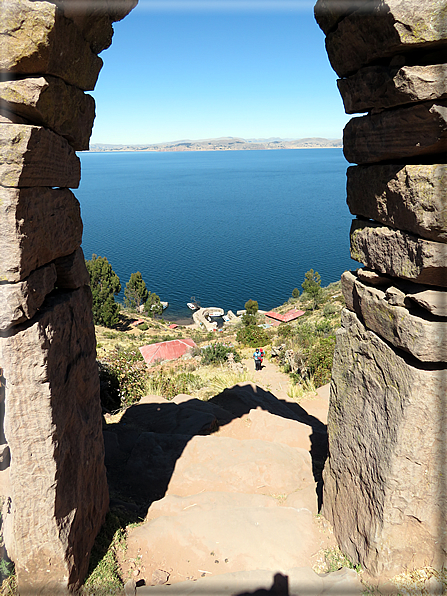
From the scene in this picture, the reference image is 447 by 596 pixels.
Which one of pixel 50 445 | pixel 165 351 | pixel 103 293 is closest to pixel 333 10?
pixel 50 445

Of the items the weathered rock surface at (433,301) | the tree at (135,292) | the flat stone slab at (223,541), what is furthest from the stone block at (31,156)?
the tree at (135,292)

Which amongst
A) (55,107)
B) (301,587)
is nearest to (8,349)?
(55,107)

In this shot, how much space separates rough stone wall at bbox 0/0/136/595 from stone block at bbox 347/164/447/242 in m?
3.09

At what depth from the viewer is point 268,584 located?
4383 millimetres

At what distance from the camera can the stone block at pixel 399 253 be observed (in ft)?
11.5

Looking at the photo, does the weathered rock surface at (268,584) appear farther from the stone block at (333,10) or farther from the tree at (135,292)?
the tree at (135,292)

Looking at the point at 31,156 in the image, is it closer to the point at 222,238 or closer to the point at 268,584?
the point at 268,584

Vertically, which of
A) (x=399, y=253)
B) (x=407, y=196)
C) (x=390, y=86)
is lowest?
(x=399, y=253)

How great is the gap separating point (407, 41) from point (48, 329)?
388 cm

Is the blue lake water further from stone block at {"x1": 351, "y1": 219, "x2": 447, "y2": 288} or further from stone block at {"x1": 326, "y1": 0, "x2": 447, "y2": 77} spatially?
stone block at {"x1": 326, "y1": 0, "x2": 447, "y2": 77}

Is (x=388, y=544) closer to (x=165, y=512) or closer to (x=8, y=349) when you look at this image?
(x=165, y=512)

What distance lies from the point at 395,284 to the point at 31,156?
347 centimetres

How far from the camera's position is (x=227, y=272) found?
6169 centimetres

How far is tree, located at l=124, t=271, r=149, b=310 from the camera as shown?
4528 centimetres
